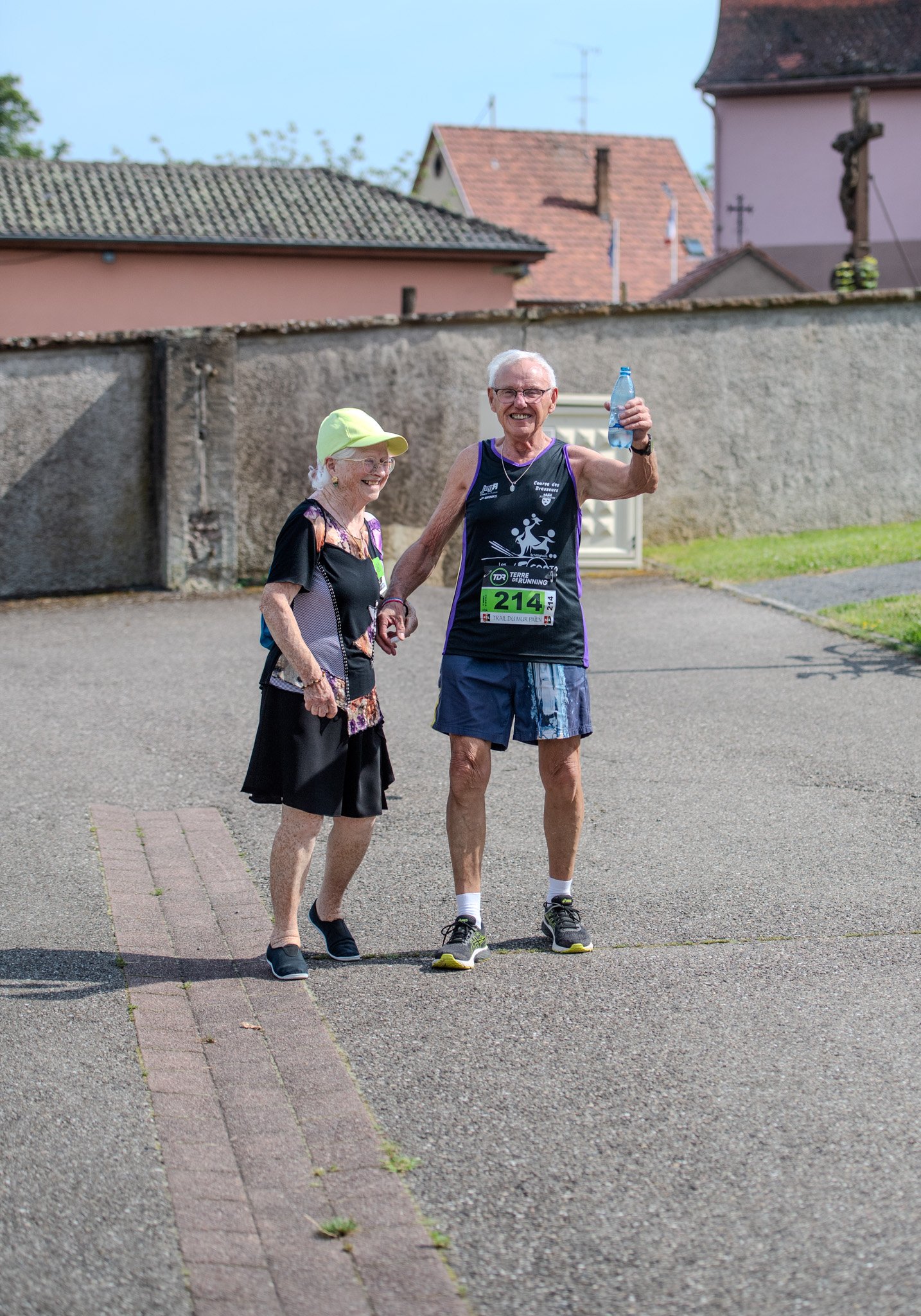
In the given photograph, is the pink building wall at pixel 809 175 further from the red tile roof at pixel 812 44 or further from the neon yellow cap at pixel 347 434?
the neon yellow cap at pixel 347 434

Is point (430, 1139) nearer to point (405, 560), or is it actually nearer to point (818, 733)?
point (405, 560)

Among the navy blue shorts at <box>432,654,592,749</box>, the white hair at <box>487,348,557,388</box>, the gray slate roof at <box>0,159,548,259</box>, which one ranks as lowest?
the navy blue shorts at <box>432,654,592,749</box>

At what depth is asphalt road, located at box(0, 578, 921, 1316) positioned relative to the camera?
312cm

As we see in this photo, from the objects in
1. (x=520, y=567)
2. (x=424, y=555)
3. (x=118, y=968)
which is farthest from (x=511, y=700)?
(x=118, y=968)

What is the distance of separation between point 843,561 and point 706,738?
19.1ft

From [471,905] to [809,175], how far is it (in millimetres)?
29968

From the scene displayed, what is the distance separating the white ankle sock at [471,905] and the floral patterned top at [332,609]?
635 millimetres

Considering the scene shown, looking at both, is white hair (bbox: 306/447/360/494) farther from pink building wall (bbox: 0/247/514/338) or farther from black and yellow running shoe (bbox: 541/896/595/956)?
pink building wall (bbox: 0/247/514/338)

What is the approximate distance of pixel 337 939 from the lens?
500 cm

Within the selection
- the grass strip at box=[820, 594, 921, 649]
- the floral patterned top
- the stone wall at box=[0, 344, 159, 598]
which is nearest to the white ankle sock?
the floral patterned top

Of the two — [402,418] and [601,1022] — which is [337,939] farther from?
[402,418]

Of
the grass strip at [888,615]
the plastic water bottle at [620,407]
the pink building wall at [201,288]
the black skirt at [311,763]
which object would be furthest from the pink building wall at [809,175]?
the black skirt at [311,763]

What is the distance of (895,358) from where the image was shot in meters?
15.4

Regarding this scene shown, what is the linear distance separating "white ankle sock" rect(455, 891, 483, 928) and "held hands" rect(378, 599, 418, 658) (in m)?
0.81
